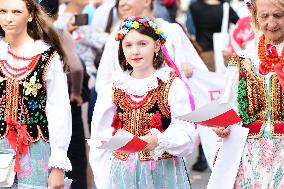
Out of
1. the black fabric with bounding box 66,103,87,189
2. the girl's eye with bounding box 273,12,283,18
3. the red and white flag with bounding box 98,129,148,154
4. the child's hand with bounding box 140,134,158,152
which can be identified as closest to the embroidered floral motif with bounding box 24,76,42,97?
the red and white flag with bounding box 98,129,148,154

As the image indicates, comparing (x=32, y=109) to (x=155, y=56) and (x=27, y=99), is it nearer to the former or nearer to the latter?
(x=27, y=99)

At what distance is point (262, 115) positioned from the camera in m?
5.60

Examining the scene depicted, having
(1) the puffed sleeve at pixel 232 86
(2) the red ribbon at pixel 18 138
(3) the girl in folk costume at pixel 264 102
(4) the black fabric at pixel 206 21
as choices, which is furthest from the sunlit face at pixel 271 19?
(4) the black fabric at pixel 206 21

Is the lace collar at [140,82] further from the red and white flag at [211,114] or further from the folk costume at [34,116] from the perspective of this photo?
the red and white flag at [211,114]

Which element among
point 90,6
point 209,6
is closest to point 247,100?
point 209,6

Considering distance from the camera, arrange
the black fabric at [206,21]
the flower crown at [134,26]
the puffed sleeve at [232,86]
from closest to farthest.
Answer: the puffed sleeve at [232,86]
the flower crown at [134,26]
the black fabric at [206,21]

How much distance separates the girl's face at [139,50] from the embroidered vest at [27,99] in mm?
685

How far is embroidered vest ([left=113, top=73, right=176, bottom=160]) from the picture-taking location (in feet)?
20.3

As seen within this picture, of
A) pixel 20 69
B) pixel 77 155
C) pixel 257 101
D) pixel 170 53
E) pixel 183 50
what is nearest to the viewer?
pixel 257 101

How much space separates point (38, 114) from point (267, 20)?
1442 mm

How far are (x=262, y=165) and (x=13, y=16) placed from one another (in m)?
1.69

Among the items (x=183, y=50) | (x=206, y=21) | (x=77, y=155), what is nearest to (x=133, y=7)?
(x=183, y=50)

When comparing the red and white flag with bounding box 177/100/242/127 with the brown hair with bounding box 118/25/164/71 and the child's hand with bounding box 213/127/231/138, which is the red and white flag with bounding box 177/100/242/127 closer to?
the child's hand with bounding box 213/127/231/138

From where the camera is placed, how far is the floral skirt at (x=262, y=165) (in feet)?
18.0
